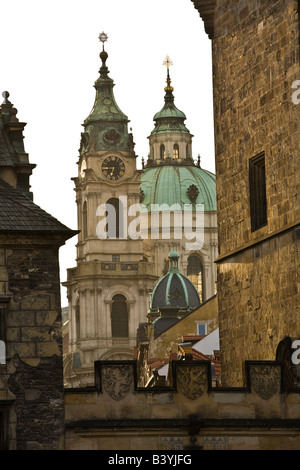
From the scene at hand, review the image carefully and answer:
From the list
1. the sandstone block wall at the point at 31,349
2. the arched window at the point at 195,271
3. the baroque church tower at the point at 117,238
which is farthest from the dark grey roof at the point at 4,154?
the arched window at the point at 195,271

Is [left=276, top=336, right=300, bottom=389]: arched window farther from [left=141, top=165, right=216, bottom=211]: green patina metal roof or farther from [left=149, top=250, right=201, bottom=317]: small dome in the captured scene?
[left=141, top=165, right=216, bottom=211]: green patina metal roof

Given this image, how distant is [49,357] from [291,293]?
5452 mm

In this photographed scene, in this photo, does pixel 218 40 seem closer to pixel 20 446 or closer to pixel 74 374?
pixel 20 446

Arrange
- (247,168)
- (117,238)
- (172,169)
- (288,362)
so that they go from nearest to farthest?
(288,362)
(247,168)
(117,238)
(172,169)

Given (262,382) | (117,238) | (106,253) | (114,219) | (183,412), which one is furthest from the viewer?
(114,219)

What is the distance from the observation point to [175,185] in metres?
185

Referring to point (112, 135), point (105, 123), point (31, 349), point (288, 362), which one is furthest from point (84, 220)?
point (31, 349)

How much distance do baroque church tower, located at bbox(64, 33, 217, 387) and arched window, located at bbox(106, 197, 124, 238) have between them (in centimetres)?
9

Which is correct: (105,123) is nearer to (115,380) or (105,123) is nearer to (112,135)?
(112,135)

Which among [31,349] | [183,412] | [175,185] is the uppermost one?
[175,185]

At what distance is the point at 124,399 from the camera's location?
29359 millimetres

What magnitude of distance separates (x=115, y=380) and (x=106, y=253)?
453 feet

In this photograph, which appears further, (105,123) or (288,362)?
(105,123)

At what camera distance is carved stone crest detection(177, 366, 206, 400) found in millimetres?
29594
